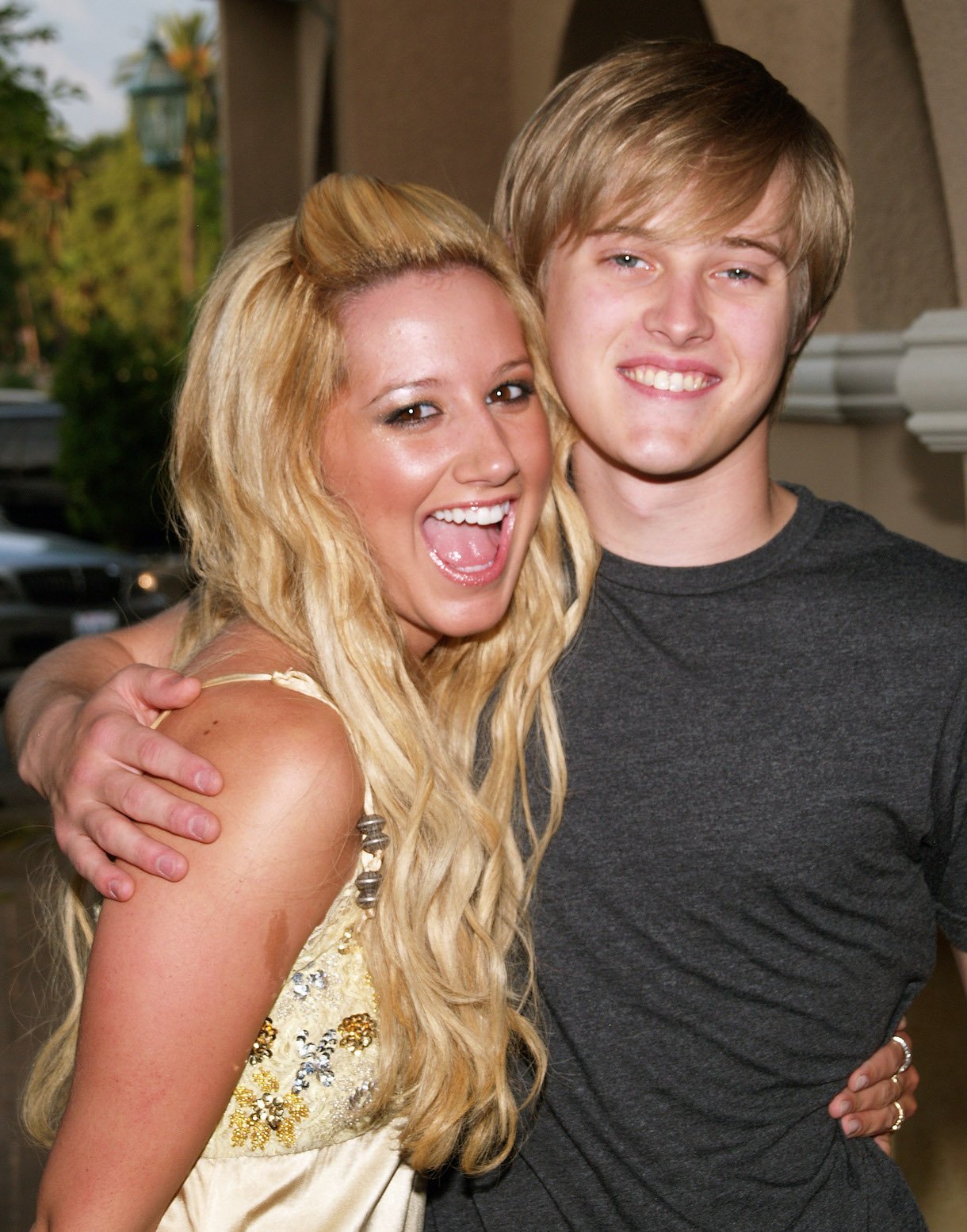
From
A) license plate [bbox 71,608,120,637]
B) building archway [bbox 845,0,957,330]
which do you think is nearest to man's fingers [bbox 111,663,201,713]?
building archway [bbox 845,0,957,330]

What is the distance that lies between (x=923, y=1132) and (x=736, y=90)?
252cm

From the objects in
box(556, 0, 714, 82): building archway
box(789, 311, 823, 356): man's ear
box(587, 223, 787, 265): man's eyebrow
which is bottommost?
box(789, 311, 823, 356): man's ear

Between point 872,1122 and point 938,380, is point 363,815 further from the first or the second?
point 938,380

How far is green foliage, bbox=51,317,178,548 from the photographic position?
46.7 feet

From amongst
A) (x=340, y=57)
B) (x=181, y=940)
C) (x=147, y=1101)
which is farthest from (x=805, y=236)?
(x=340, y=57)

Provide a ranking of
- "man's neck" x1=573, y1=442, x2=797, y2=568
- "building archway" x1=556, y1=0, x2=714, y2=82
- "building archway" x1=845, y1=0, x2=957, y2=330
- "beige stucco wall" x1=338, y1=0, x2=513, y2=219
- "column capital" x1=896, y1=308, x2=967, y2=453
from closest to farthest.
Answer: "man's neck" x1=573, y1=442, x2=797, y2=568
"column capital" x1=896, y1=308, x2=967, y2=453
"building archway" x1=845, y1=0, x2=957, y2=330
"building archway" x1=556, y1=0, x2=714, y2=82
"beige stucco wall" x1=338, y1=0, x2=513, y2=219

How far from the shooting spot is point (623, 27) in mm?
5227

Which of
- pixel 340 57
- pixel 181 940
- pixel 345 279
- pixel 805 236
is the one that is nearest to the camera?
pixel 181 940

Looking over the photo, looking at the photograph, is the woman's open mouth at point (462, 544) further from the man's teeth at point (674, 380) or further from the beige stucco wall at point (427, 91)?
the beige stucco wall at point (427, 91)

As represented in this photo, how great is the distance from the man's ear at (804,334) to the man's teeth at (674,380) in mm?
235

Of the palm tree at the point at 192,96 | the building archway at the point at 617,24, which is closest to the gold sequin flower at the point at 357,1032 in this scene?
the building archway at the point at 617,24

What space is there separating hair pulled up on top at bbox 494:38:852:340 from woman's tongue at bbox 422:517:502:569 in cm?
53

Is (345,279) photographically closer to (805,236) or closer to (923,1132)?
(805,236)

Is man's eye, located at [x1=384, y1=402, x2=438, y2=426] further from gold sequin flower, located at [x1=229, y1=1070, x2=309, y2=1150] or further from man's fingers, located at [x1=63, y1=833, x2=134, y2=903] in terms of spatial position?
gold sequin flower, located at [x1=229, y1=1070, x2=309, y2=1150]
